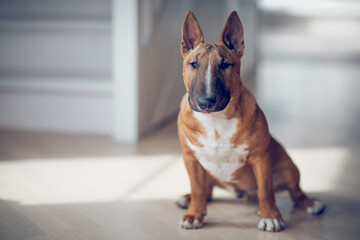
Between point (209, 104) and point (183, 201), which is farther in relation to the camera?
point (183, 201)

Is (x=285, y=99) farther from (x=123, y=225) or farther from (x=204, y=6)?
(x=123, y=225)

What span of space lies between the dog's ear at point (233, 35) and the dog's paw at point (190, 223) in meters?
0.66

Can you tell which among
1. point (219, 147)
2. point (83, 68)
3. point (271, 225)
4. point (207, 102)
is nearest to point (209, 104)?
point (207, 102)

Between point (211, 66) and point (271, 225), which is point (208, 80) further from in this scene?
point (271, 225)

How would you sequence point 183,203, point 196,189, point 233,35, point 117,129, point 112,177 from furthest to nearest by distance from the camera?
point 117,129 → point 112,177 → point 183,203 → point 196,189 → point 233,35

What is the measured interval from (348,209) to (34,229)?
1.29 m

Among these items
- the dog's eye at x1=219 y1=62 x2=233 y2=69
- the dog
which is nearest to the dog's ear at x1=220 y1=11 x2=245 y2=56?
the dog

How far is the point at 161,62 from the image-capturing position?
356cm

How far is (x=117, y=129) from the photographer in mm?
3129

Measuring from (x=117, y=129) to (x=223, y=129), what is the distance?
1634 millimetres

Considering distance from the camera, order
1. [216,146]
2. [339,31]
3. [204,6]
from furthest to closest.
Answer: [339,31] → [204,6] → [216,146]

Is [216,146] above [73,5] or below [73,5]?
below

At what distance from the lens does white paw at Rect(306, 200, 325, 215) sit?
1.83m

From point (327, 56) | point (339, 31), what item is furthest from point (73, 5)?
point (339, 31)
